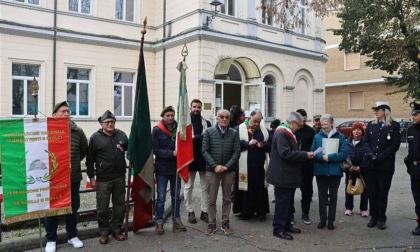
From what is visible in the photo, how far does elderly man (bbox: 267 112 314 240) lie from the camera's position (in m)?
5.50

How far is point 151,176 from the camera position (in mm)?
5770

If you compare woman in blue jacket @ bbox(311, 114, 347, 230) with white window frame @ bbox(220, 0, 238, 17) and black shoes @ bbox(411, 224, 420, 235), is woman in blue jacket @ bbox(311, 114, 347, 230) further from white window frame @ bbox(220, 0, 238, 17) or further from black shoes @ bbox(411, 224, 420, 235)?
white window frame @ bbox(220, 0, 238, 17)

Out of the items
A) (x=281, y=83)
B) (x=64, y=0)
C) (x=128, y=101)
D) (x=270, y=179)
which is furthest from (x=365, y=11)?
(x=270, y=179)

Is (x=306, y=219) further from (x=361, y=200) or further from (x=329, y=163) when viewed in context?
(x=361, y=200)

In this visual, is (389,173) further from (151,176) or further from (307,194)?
(151,176)

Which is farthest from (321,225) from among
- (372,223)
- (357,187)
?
(357,187)

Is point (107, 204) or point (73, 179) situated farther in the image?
point (107, 204)

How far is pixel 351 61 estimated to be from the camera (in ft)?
112

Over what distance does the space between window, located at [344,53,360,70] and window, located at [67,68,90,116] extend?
24842 mm

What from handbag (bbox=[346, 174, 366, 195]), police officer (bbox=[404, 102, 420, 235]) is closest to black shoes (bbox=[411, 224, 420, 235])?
police officer (bbox=[404, 102, 420, 235])

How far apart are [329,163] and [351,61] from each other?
101 feet

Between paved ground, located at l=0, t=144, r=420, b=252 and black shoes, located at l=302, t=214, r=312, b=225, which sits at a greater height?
black shoes, located at l=302, t=214, r=312, b=225

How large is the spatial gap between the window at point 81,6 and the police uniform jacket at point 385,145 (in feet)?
45.0

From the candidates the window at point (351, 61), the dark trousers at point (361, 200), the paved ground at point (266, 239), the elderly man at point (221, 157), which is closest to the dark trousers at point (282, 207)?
the paved ground at point (266, 239)
